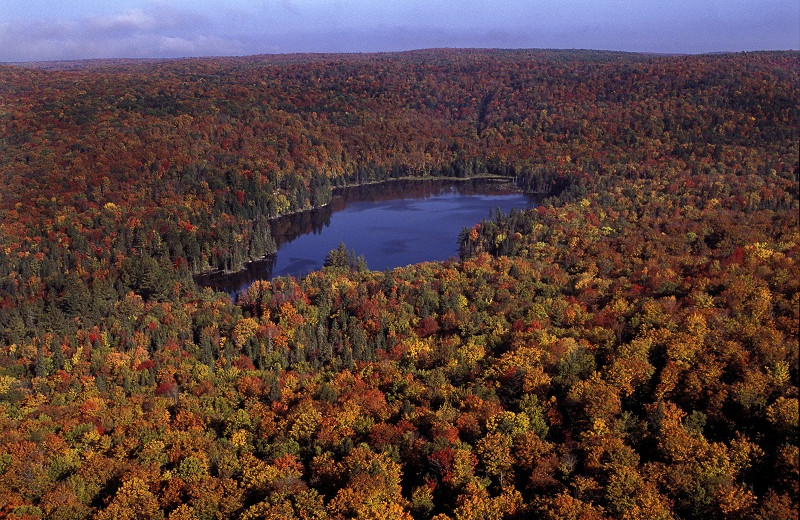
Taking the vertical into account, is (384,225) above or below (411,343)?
below

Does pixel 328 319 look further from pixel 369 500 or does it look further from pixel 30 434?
pixel 369 500

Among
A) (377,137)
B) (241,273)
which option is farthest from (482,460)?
(377,137)

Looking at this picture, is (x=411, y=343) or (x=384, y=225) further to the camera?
(x=384, y=225)

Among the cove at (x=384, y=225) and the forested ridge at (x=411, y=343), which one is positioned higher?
the forested ridge at (x=411, y=343)

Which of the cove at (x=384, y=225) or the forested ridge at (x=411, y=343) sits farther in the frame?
the cove at (x=384, y=225)
